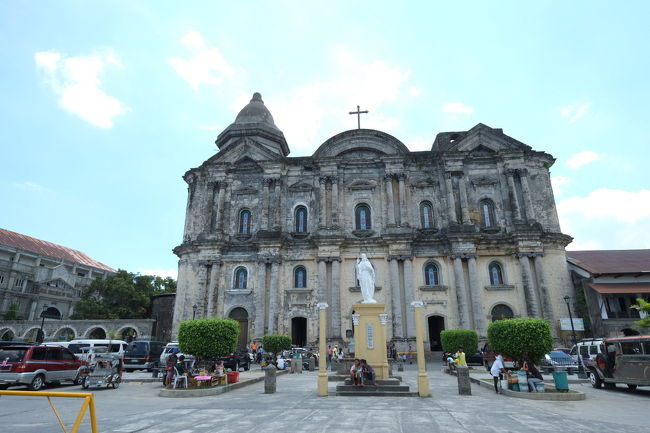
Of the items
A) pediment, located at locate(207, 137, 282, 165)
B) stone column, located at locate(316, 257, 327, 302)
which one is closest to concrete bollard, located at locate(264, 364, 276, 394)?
stone column, located at locate(316, 257, 327, 302)

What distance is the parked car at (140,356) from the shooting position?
825 inches

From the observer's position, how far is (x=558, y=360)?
1906 cm

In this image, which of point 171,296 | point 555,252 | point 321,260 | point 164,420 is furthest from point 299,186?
point 164,420

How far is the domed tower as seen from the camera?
3362 centimetres

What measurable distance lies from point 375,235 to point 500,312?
9.46m

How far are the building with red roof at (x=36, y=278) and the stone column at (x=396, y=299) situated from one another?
136 feet

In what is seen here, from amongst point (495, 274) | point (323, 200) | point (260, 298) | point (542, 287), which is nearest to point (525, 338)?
point (542, 287)

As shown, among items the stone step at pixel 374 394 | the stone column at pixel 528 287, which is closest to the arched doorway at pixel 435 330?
the stone column at pixel 528 287

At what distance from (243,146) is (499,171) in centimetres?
1915

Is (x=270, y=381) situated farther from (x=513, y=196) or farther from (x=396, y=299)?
(x=513, y=196)

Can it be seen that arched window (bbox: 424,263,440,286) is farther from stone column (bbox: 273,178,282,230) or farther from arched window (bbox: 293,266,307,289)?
stone column (bbox: 273,178,282,230)

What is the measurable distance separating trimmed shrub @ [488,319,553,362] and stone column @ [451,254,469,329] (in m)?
11.6

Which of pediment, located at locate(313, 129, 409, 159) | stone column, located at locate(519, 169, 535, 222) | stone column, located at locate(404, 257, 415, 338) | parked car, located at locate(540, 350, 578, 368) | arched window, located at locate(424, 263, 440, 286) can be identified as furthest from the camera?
pediment, located at locate(313, 129, 409, 159)

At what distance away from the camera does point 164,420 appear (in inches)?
312
